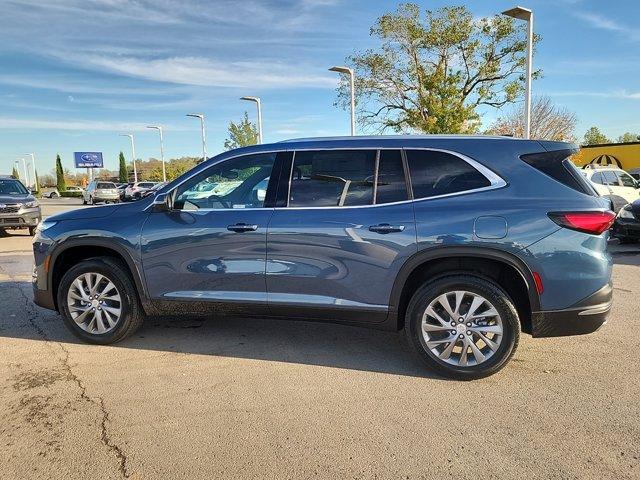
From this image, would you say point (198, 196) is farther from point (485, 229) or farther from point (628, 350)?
point (628, 350)

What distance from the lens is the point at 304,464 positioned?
104 inches

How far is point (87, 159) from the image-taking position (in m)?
78.1

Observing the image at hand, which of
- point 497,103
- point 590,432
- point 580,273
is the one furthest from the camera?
point 497,103

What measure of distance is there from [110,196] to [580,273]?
34144mm

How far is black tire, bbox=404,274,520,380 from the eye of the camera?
350 centimetres

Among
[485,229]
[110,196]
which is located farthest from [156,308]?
[110,196]

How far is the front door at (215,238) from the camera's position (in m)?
3.96

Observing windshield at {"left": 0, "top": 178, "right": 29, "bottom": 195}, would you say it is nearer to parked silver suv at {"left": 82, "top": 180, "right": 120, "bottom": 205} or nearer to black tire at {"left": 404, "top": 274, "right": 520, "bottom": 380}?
black tire at {"left": 404, "top": 274, "right": 520, "bottom": 380}

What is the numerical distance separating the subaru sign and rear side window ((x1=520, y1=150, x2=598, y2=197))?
277 ft

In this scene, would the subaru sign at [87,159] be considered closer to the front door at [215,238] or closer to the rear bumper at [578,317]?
the front door at [215,238]

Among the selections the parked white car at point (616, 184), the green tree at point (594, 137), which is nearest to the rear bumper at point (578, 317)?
the parked white car at point (616, 184)

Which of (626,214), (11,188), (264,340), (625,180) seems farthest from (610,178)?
(11,188)

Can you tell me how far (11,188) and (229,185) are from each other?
1204 centimetres

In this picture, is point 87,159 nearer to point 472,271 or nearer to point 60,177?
point 60,177
